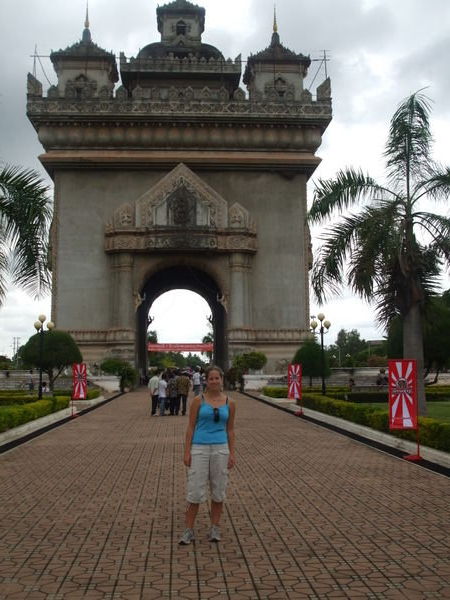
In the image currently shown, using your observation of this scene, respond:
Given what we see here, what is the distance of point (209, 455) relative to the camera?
679cm

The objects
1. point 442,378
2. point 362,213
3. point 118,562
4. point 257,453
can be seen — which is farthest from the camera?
point 442,378

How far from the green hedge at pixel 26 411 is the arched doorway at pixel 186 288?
62.6ft

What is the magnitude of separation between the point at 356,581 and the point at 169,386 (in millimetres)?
17589

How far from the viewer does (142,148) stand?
4147 cm

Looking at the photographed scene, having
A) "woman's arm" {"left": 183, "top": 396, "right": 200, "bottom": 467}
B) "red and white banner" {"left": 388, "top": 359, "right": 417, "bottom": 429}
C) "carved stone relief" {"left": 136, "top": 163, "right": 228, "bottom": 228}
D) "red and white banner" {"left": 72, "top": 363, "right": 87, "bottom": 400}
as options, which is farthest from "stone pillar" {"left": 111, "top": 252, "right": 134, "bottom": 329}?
"woman's arm" {"left": 183, "top": 396, "right": 200, "bottom": 467}

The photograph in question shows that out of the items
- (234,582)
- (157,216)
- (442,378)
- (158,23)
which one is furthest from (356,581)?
(158,23)

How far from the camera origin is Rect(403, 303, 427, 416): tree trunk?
58.7 feet

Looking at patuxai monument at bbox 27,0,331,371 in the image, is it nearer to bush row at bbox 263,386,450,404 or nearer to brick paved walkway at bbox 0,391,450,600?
bush row at bbox 263,386,450,404

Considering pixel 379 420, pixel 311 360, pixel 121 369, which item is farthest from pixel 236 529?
pixel 121 369

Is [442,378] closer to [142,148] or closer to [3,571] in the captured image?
[142,148]

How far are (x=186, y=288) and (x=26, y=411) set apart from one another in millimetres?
34402

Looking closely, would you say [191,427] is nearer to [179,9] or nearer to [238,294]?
[238,294]

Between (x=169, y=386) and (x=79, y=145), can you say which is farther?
(x=79, y=145)

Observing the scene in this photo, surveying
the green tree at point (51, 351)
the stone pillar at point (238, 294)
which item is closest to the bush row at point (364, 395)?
the green tree at point (51, 351)
